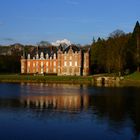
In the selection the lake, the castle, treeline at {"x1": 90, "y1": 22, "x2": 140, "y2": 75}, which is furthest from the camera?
the castle

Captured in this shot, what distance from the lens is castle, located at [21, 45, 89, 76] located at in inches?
4200

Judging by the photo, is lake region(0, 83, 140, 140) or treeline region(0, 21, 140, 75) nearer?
lake region(0, 83, 140, 140)

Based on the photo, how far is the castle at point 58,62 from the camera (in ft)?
350

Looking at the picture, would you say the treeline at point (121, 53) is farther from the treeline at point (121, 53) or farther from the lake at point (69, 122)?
the lake at point (69, 122)

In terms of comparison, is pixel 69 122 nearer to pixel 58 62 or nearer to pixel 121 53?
pixel 121 53

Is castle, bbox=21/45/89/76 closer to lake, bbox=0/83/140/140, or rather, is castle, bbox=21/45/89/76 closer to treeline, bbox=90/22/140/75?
treeline, bbox=90/22/140/75

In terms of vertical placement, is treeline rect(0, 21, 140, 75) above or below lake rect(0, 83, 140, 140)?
above

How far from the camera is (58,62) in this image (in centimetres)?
11269

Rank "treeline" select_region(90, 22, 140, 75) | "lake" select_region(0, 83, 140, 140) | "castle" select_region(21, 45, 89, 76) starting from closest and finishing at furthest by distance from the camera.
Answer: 1. "lake" select_region(0, 83, 140, 140)
2. "treeline" select_region(90, 22, 140, 75)
3. "castle" select_region(21, 45, 89, 76)

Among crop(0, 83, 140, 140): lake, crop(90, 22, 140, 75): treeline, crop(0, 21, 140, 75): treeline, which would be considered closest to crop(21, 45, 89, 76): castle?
crop(0, 21, 140, 75): treeline

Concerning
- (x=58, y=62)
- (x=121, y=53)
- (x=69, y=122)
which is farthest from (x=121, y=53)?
(x=69, y=122)

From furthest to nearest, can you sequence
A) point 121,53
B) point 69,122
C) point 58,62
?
1. point 58,62
2. point 121,53
3. point 69,122

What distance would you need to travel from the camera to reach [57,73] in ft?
367

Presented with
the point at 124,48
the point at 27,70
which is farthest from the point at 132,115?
the point at 27,70
